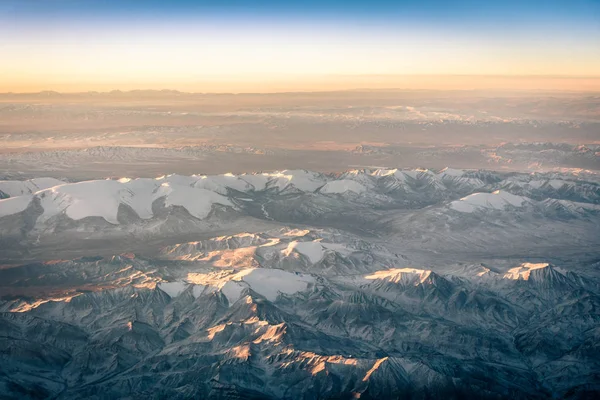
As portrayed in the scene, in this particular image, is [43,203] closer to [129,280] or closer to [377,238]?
[129,280]

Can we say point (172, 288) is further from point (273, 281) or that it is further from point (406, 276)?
point (406, 276)

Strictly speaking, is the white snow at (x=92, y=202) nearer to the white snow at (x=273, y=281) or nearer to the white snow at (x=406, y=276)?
the white snow at (x=273, y=281)

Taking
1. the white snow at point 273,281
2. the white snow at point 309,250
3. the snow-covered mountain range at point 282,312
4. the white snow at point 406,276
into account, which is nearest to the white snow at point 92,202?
the snow-covered mountain range at point 282,312

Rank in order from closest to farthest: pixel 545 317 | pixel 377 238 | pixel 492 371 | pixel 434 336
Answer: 1. pixel 492 371
2. pixel 434 336
3. pixel 545 317
4. pixel 377 238

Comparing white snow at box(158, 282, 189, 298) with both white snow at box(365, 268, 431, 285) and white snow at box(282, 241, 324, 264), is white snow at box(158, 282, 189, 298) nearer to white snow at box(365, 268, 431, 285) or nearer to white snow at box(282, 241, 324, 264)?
white snow at box(282, 241, 324, 264)

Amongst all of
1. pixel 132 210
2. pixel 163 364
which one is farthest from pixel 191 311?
pixel 132 210

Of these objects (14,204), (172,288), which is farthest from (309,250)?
(14,204)
